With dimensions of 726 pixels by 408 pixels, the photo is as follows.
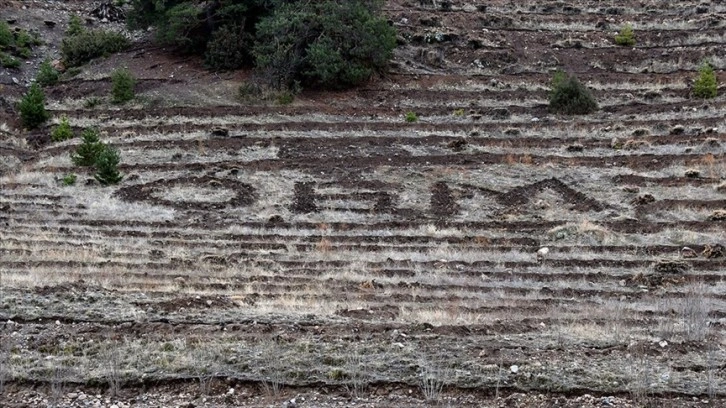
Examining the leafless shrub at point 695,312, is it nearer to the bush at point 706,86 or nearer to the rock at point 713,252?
the rock at point 713,252

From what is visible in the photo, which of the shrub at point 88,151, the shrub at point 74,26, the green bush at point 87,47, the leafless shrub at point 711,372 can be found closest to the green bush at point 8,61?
the green bush at point 87,47

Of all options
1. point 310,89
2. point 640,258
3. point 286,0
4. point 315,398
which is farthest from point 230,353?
point 286,0

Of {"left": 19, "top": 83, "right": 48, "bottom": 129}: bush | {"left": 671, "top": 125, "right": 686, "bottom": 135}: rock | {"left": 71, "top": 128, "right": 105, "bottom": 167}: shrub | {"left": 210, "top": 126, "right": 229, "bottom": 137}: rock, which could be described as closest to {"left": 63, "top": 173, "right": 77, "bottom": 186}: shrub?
{"left": 71, "top": 128, "right": 105, "bottom": 167}: shrub

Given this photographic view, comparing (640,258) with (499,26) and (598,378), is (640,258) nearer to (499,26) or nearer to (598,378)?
(598,378)

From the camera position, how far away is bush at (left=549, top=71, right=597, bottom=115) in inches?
1174

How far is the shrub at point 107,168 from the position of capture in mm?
23750

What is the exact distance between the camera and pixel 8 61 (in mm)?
36000

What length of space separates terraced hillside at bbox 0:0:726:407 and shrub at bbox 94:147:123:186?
42 centimetres

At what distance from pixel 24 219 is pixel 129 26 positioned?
65.9 ft

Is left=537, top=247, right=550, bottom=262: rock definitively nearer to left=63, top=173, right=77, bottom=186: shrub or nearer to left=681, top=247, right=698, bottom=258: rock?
left=681, top=247, right=698, bottom=258: rock

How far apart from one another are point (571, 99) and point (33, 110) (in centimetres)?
2176

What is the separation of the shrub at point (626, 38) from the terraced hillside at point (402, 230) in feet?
2.10

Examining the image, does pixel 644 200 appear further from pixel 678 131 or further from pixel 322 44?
pixel 322 44

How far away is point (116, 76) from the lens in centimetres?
3234
